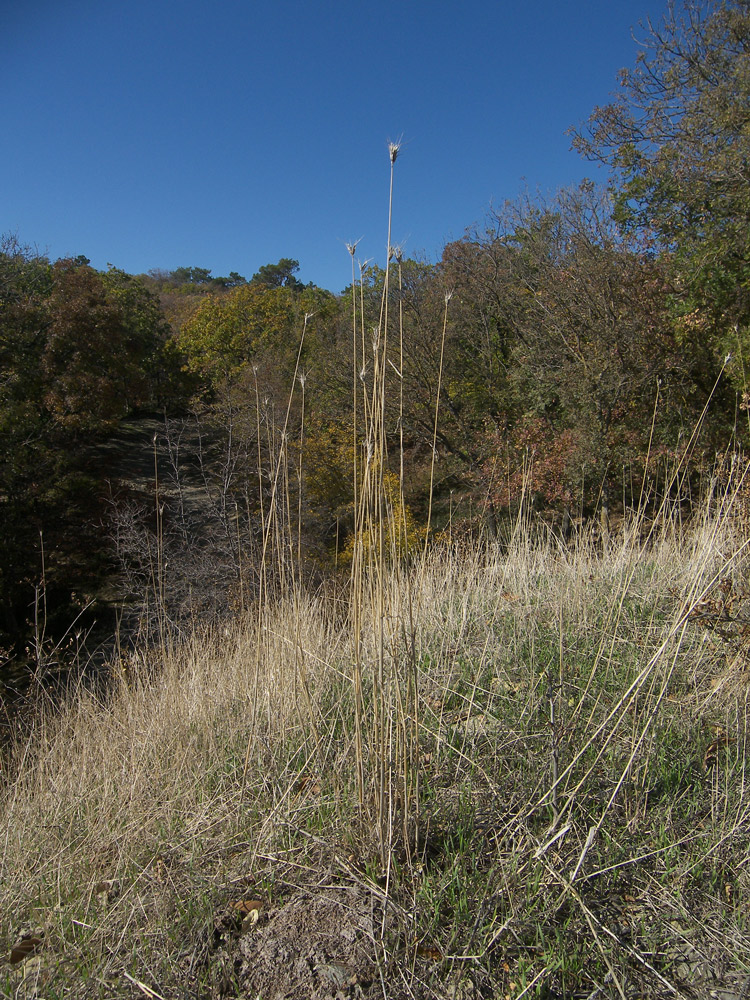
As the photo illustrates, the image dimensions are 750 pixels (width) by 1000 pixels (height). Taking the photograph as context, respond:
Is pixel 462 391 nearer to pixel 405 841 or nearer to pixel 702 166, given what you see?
pixel 702 166

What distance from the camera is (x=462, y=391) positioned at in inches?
591

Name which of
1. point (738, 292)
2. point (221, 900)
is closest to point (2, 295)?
point (738, 292)

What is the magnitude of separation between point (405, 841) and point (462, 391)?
13.9 m

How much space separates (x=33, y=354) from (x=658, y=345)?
1269cm

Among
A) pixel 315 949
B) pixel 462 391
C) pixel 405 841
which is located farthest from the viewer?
pixel 462 391

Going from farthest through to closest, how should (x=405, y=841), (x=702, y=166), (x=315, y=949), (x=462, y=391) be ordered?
(x=462, y=391), (x=702, y=166), (x=405, y=841), (x=315, y=949)

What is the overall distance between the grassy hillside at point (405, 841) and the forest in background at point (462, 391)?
4.28 m

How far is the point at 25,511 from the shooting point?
12.4 meters

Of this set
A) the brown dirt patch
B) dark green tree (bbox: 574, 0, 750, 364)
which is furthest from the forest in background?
the brown dirt patch

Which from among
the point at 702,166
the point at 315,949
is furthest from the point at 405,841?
the point at 702,166

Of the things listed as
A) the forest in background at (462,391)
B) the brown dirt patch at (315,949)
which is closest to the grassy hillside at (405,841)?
the brown dirt patch at (315,949)

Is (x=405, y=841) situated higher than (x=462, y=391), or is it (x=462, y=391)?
(x=462, y=391)

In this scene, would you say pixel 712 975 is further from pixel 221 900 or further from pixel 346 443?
pixel 346 443

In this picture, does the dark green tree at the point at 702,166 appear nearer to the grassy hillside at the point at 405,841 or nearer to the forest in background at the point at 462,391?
the forest in background at the point at 462,391
